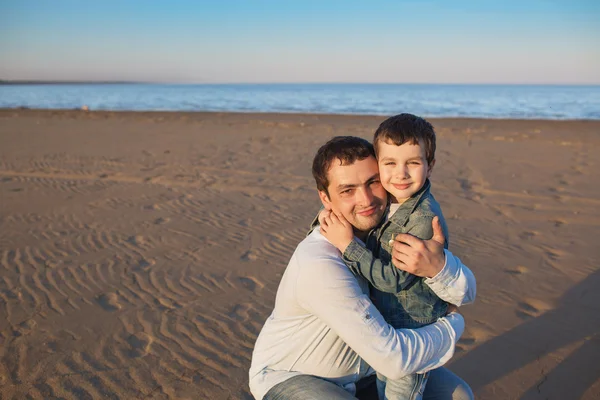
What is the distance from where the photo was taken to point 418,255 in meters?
2.13

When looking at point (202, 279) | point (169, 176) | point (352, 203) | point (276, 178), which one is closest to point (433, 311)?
point (352, 203)

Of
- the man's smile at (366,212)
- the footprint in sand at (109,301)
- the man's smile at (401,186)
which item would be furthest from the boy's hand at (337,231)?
the footprint in sand at (109,301)

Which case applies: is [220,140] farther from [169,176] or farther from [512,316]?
[512,316]

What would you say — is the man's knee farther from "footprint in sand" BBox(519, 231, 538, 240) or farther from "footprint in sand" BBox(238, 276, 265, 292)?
"footprint in sand" BBox(519, 231, 538, 240)

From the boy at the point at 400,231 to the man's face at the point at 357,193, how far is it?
0.06 metres

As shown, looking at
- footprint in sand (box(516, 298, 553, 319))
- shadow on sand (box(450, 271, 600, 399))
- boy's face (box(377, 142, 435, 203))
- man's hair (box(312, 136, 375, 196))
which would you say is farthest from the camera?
footprint in sand (box(516, 298, 553, 319))

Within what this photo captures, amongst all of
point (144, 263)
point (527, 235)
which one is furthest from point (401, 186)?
point (527, 235)

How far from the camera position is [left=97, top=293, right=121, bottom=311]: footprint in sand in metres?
4.78

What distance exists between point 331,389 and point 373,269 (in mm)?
546

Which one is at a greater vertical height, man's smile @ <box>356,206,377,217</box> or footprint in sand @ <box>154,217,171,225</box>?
man's smile @ <box>356,206,377,217</box>

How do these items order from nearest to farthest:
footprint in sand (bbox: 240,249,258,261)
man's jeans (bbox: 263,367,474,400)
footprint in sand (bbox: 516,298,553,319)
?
man's jeans (bbox: 263,367,474,400) → footprint in sand (bbox: 516,298,553,319) → footprint in sand (bbox: 240,249,258,261)

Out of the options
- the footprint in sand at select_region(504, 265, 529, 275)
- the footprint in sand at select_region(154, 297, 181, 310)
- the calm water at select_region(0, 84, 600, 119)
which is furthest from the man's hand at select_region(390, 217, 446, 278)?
the calm water at select_region(0, 84, 600, 119)

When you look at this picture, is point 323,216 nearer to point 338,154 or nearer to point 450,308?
point 338,154

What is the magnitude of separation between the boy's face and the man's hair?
4.5 inches
